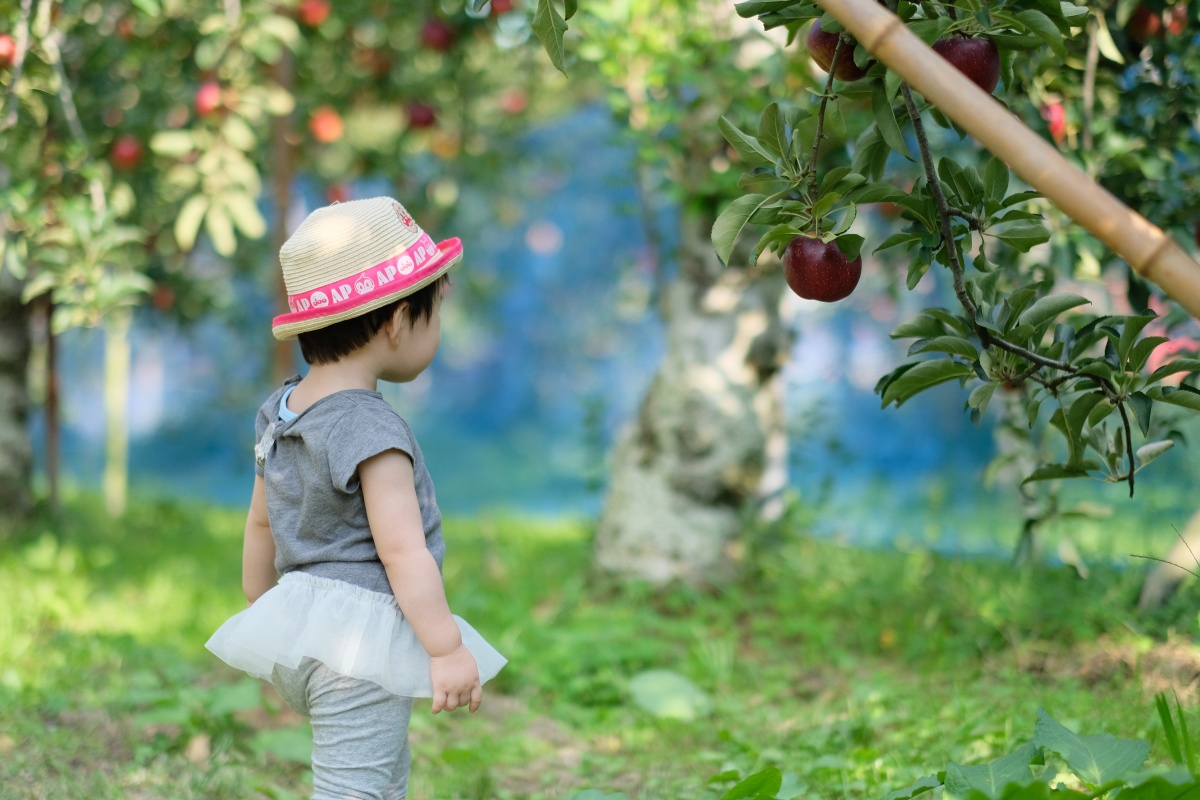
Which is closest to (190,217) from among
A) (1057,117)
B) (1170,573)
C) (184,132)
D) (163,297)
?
(184,132)

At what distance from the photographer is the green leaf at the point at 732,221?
4.50 feet

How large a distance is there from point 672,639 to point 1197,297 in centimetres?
225

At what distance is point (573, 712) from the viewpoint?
8.46ft

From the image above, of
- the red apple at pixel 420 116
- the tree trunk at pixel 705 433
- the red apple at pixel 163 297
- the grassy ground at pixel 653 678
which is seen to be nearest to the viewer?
the grassy ground at pixel 653 678

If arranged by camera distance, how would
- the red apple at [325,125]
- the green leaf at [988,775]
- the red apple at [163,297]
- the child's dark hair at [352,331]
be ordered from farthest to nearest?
1. the red apple at [163,297]
2. the red apple at [325,125]
3. the child's dark hair at [352,331]
4. the green leaf at [988,775]

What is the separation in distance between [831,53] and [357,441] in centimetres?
86

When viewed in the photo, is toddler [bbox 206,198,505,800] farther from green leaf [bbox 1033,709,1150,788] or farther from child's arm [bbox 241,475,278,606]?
green leaf [bbox 1033,709,1150,788]

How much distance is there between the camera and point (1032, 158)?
3.74ft

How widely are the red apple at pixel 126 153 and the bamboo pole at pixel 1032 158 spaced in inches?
114

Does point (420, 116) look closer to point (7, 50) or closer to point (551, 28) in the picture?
point (7, 50)

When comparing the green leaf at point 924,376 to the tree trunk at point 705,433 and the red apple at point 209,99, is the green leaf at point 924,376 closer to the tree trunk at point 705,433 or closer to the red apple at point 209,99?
the tree trunk at point 705,433

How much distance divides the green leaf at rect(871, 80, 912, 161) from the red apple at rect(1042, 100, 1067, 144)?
3.22ft

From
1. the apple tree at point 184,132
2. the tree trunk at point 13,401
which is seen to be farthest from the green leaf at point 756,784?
the tree trunk at point 13,401

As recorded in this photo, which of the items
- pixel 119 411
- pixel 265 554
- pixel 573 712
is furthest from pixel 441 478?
pixel 265 554
